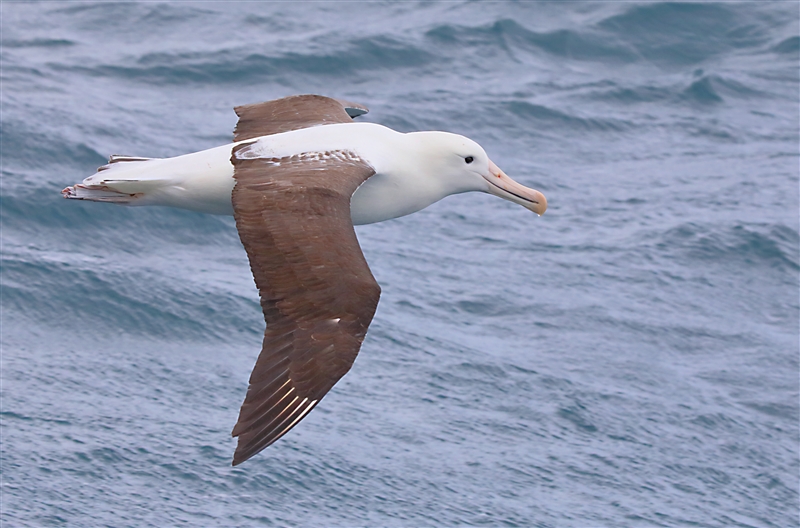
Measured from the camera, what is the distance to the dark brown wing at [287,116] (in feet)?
32.3

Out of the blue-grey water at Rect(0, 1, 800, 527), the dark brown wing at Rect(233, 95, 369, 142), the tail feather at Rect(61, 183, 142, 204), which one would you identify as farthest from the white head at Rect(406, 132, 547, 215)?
the blue-grey water at Rect(0, 1, 800, 527)

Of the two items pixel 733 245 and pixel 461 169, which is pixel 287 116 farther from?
pixel 733 245

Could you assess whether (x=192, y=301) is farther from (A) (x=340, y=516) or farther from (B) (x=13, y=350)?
(A) (x=340, y=516)

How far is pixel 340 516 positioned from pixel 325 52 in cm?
950

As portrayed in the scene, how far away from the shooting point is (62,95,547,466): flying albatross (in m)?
7.49

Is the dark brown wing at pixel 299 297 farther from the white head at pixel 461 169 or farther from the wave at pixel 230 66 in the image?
the wave at pixel 230 66

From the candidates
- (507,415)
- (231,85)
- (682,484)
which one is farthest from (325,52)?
(682,484)

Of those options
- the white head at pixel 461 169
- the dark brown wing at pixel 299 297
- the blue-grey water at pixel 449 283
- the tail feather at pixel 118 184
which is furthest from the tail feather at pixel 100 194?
the blue-grey water at pixel 449 283

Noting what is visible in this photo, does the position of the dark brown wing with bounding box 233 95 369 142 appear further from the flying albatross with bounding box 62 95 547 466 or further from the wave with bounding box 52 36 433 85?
the wave with bounding box 52 36 433 85

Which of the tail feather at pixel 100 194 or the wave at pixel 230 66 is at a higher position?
the tail feather at pixel 100 194

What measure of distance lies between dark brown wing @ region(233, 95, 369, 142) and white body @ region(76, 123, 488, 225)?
0.64 metres

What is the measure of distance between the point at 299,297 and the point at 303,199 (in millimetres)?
712

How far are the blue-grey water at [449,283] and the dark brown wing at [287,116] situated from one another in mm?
3283

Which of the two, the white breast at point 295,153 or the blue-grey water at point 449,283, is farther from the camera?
the blue-grey water at point 449,283
